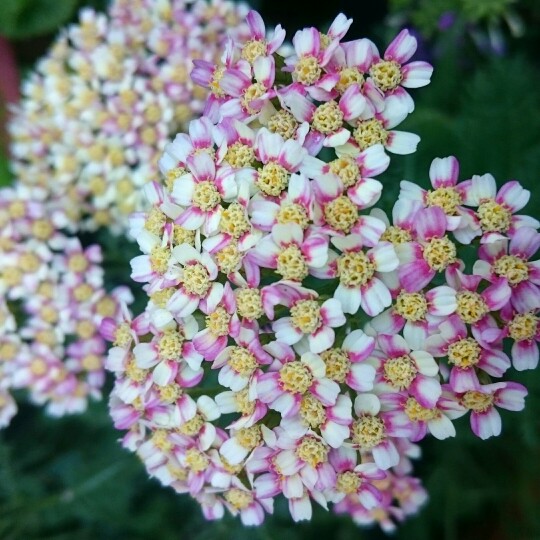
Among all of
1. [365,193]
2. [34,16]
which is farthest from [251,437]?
[34,16]

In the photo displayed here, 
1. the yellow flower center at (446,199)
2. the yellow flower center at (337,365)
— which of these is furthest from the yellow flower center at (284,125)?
the yellow flower center at (337,365)

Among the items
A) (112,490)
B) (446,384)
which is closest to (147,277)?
(446,384)

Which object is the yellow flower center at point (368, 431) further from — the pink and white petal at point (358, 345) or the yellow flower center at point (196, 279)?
the yellow flower center at point (196, 279)

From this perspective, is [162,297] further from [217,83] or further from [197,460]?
[217,83]

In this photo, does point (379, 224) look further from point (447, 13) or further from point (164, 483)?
point (447, 13)

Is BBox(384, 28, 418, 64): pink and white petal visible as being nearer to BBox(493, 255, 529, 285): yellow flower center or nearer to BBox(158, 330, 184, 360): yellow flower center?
BBox(493, 255, 529, 285): yellow flower center
